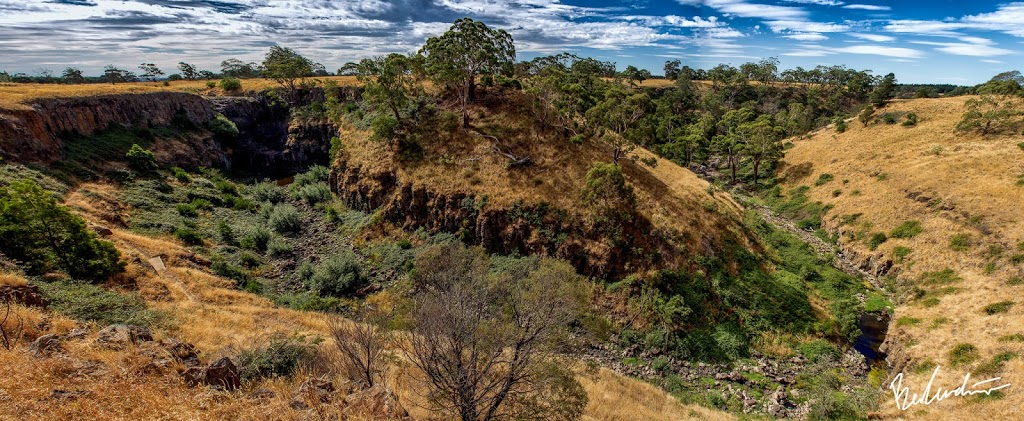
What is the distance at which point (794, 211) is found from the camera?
158 feet

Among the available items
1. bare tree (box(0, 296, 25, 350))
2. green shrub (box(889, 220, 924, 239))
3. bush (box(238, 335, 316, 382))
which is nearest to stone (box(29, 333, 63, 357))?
bare tree (box(0, 296, 25, 350))

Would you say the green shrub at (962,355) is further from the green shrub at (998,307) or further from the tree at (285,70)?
the tree at (285,70)

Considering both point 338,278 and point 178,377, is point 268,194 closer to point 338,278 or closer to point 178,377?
point 338,278

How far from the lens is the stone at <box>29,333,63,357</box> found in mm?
10883

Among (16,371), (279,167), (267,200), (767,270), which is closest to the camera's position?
(16,371)

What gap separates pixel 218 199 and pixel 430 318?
43.9 metres

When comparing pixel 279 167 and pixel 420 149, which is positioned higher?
pixel 420 149

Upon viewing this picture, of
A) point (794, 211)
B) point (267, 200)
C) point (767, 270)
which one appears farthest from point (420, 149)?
point (794, 211)

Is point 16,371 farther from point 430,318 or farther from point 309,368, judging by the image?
point 430,318

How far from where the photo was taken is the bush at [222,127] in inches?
2325

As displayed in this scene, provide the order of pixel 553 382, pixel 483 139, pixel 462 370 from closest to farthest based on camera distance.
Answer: pixel 462 370
pixel 553 382
pixel 483 139

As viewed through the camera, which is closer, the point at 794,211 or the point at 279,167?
the point at 794,211

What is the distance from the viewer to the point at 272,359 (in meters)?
14.4

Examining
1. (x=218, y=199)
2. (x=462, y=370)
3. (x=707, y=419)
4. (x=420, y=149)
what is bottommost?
(x=707, y=419)
